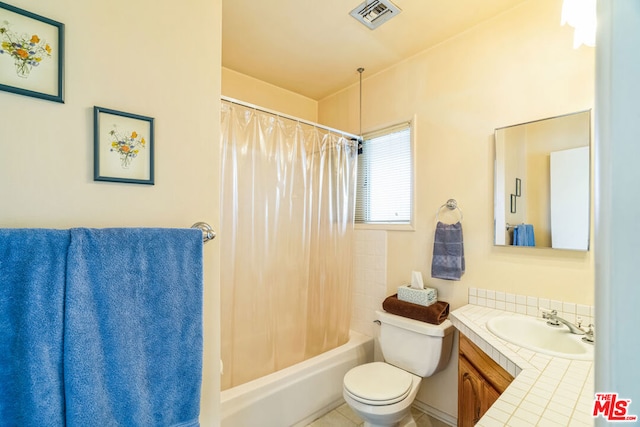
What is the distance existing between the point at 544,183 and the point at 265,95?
2.17 metres

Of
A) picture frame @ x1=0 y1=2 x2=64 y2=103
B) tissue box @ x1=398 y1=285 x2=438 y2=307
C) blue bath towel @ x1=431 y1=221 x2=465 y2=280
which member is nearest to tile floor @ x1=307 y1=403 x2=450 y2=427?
tissue box @ x1=398 y1=285 x2=438 y2=307

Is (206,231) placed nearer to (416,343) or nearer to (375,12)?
(416,343)

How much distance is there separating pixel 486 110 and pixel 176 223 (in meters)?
1.86

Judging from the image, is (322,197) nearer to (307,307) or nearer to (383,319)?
(307,307)

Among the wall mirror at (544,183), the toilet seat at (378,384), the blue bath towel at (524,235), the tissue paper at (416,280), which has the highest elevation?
the wall mirror at (544,183)

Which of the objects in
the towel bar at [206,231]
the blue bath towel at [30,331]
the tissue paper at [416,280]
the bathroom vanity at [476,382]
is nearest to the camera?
the blue bath towel at [30,331]

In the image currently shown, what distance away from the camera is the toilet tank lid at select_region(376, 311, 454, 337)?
170 cm

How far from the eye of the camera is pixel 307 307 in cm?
212

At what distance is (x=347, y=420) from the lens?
75.6 inches

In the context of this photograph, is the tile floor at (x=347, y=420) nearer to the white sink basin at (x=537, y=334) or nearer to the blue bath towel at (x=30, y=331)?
the white sink basin at (x=537, y=334)

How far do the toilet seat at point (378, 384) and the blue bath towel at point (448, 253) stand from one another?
672 mm

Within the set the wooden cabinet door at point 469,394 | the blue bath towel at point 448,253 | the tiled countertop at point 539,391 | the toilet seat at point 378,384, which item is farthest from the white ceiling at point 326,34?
the toilet seat at point 378,384

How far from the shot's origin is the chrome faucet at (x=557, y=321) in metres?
1.31

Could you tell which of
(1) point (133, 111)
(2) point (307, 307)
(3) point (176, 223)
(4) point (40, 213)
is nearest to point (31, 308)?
(4) point (40, 213)
